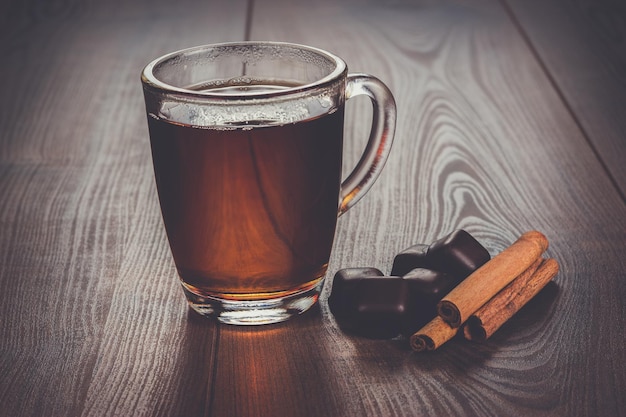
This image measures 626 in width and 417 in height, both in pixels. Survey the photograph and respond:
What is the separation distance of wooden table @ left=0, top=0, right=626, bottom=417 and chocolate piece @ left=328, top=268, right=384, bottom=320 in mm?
26

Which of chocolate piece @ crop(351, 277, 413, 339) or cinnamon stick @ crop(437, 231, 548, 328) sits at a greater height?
chocolate piece @ crop(351, 277, 413, 339)

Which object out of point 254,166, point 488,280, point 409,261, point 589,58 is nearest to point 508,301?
point 488,280

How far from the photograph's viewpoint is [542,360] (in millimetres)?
1040

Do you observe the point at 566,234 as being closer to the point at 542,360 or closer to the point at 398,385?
the point at 542,360

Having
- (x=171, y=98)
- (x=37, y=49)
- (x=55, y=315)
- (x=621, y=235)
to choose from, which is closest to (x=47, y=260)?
(x=55, y=315)

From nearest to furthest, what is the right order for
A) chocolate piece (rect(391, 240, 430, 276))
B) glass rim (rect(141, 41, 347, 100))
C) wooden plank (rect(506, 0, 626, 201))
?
glass rim (rect(141, 41, 347, 100)) < chocolate piece (rect(391, 240, 430, 276)) < wooden plank (rect(506, 0, 626, 201))

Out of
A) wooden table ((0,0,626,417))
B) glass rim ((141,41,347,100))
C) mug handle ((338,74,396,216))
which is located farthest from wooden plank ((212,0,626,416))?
glass rim ((141,41,347,100))

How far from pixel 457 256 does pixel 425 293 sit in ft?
0.26

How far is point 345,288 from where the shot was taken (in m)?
1.12

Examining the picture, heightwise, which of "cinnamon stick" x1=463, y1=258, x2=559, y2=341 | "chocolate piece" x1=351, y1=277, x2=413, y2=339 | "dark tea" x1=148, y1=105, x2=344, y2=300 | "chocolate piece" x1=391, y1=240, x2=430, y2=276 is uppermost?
"dark tea" x1=148, y1=105, x2=344, y2=300

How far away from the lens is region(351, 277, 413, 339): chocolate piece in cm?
107

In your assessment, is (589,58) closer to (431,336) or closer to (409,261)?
(409,261)

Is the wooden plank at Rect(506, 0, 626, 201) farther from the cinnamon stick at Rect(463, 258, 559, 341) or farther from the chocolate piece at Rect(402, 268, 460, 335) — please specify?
the chocolate piece at Rect(402, 268, 460, 335)

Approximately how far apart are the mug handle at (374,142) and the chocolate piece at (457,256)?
0.12 meters
